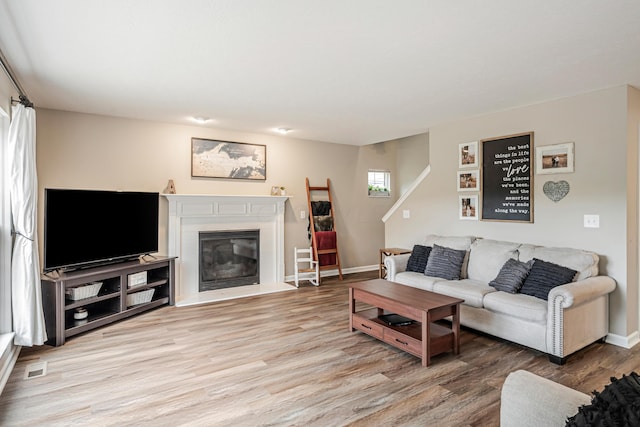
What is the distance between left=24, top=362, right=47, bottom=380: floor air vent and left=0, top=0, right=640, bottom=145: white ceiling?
2.46 m

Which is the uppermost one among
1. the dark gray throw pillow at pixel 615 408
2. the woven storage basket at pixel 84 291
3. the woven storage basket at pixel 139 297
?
the dark gray throw pillow at pixel 615 408

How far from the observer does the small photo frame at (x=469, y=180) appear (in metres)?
4.64

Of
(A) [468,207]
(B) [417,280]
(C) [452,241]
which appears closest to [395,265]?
(B) [417,280]

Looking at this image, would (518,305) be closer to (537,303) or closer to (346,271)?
(537,303)

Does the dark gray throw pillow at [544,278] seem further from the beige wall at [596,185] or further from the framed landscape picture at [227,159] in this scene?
the framed landscape picture at [227,159]

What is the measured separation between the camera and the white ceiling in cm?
214

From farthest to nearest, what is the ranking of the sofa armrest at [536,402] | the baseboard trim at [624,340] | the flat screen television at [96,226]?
the flat screen television at [96,226]
the baseboard trim at [624,340]
the sofa armrest at [536,402]

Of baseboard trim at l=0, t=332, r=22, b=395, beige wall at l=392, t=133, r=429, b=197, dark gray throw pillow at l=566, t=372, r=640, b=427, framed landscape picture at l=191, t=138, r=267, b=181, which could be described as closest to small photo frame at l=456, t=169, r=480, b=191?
beige wall at l=392, t=133, r=429, b=197

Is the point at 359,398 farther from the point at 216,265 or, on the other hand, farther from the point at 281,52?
the point at 216,265

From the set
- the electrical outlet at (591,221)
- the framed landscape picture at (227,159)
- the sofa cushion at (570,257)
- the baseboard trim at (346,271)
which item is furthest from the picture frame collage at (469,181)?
the framed landscape picture at (227,159)

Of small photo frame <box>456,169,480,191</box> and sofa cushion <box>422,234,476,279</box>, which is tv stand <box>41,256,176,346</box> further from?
small photo frame <box>456,169,480,191</box>

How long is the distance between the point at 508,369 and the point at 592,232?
5.71ft

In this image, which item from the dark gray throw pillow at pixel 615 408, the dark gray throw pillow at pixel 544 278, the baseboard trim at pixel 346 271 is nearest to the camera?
the dark gray throw pillow at pixel 615 408

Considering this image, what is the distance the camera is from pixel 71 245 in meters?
3.81
